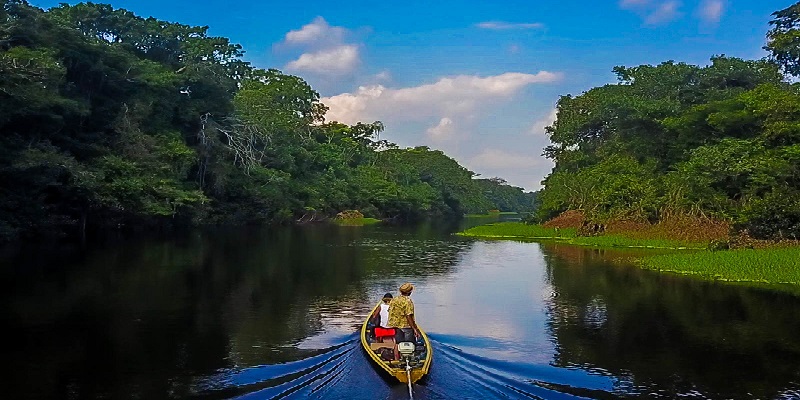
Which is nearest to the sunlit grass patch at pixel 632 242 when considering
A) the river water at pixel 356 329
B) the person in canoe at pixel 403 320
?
the river water at pixel 356 329

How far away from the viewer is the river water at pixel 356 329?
10.4 m

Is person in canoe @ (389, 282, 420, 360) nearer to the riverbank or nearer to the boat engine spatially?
the boat engine

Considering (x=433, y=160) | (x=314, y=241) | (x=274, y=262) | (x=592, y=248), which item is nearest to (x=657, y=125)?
(x=592, y=248)

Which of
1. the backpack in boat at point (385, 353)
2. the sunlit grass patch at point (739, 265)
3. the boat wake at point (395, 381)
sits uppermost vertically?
the sunlit grass patch at point (739, 265)

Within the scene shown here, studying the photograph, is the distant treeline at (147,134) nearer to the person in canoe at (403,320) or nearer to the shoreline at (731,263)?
the person in canoe at (403,320)

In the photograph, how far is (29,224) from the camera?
3086cm

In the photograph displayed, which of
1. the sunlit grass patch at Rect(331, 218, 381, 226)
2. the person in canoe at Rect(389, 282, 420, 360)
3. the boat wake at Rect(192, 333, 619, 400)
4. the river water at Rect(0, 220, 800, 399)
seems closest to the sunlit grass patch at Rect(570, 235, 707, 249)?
the river water at Rect(0, 220, 800, 399)

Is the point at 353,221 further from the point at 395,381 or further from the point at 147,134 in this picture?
the point at 395,381

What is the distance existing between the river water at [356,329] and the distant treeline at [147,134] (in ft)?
17.6

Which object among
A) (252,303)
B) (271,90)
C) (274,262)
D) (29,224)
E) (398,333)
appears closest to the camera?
(398,333)

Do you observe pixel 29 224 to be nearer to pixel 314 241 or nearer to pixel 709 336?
pixel 314 241

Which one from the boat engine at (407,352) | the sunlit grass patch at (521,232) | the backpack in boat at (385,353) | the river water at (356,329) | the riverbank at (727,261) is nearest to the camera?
the boat engine at (407,352)

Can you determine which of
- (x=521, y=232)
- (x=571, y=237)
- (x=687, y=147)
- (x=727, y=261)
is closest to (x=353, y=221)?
(x=521, y=232)

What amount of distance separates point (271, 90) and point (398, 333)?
200 ft
